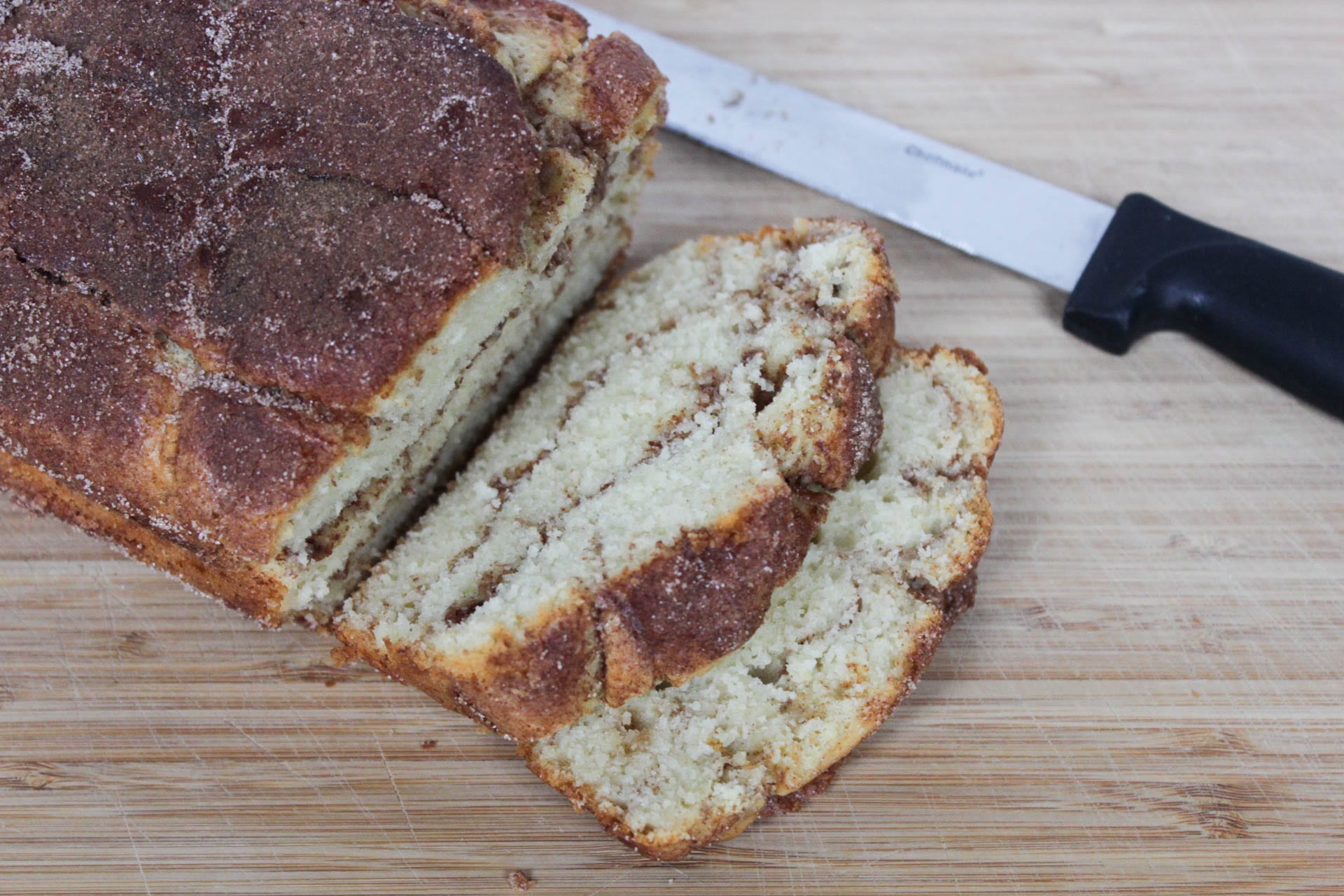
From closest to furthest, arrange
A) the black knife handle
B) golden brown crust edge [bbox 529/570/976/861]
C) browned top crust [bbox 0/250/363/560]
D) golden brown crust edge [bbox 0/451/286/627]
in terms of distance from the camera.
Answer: browned top crust [bbox 0/250/363/560] → golden brown crust edge [bbox 529/570/976/861] → golden brown crust edge [bbox 0/451/286/627] → the black knife handle

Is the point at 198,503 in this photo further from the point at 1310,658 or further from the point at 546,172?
the point at 1310,658

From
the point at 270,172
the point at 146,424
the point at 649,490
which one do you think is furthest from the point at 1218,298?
the point at 146,424

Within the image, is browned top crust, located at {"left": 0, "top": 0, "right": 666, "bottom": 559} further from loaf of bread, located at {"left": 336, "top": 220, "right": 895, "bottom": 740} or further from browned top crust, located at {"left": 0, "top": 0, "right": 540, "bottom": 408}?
loaf of bread, located at {"left": 336, "top": 220, "right": 895, "bottom": 740}

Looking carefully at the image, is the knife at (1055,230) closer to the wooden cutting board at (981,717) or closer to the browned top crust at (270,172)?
A: the wooden cutting board at (981,717)

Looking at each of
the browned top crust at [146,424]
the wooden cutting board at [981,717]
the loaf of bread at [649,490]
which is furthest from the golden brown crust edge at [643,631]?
the browned top crust at [146,424]

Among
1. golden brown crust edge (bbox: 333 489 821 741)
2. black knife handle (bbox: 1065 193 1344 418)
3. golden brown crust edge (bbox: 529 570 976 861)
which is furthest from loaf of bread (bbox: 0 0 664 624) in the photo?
black knife handle (bbox: 1065 193 1344 418)

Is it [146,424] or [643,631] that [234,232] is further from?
[643,631]
